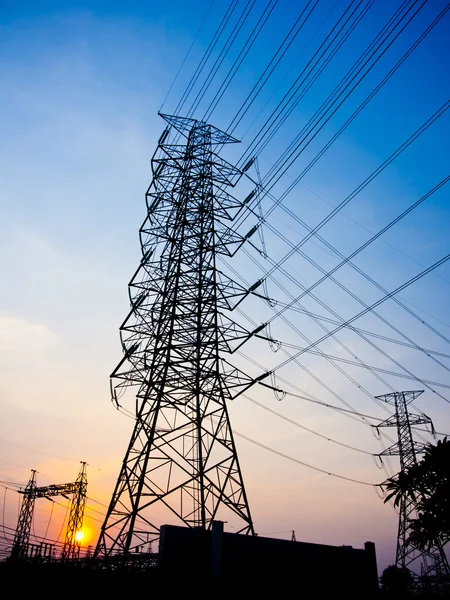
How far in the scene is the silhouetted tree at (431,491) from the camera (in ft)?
44.5

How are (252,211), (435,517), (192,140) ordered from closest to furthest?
(435,517)
(252,211)
(192,140)

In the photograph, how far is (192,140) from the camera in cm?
2689

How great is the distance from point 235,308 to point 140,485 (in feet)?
28.9

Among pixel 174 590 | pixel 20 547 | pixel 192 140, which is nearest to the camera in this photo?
pixel 174 590

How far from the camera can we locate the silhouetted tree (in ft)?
44.5

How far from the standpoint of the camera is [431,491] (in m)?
14.0

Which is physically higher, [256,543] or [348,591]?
[256,543]

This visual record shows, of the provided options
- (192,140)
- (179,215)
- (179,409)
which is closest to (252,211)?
(179,215)

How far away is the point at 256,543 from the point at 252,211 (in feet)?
47.1

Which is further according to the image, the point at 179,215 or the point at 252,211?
the point at 179,215

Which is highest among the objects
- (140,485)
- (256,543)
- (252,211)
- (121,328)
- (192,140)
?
(192,140)

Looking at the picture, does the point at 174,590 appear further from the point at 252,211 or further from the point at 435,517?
the point at 252,211

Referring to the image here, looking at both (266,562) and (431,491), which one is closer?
(431,491)

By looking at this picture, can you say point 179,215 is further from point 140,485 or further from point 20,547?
point 20,547
